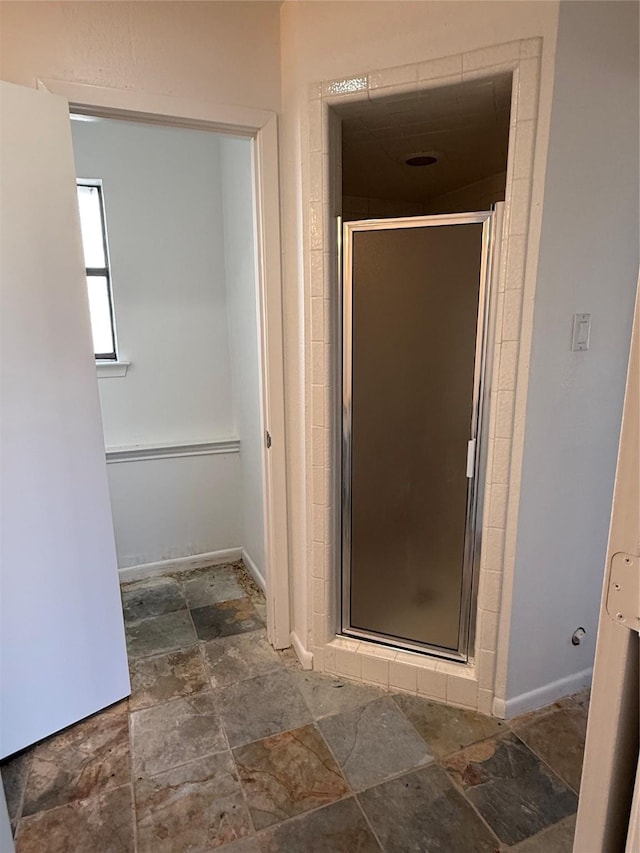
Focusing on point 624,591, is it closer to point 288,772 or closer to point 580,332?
point 580,332

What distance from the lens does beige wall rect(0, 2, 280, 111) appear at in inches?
56.6

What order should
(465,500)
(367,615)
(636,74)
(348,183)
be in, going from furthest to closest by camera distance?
(348,183)
(367,615)
(465,500)
(636,74)

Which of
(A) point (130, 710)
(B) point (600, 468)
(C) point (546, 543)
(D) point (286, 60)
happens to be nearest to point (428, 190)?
(D) point (286, 60)

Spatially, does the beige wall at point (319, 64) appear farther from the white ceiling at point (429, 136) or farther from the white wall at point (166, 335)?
the white wall at point (166, 335)

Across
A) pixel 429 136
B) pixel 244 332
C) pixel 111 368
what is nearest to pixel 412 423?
pixel 429 136

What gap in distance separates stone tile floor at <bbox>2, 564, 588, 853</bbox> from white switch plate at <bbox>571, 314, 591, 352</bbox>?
1.33 metres

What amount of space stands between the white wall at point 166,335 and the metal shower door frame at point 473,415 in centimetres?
124

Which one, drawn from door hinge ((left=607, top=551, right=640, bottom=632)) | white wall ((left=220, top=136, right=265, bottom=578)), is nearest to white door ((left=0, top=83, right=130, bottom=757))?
white wall ((left=220, top=136, right=265, bottom=578))

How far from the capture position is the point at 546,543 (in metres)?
1.66

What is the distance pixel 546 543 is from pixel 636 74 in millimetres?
1467

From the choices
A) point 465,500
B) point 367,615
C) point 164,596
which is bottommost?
point 164,596

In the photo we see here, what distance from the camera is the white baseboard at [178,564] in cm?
282

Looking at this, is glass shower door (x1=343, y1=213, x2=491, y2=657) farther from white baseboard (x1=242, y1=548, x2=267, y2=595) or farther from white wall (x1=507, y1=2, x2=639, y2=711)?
white baseboard (x1=242, y1=548, x2=267, y2=595)

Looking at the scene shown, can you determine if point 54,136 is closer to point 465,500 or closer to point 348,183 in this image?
point 348,183
